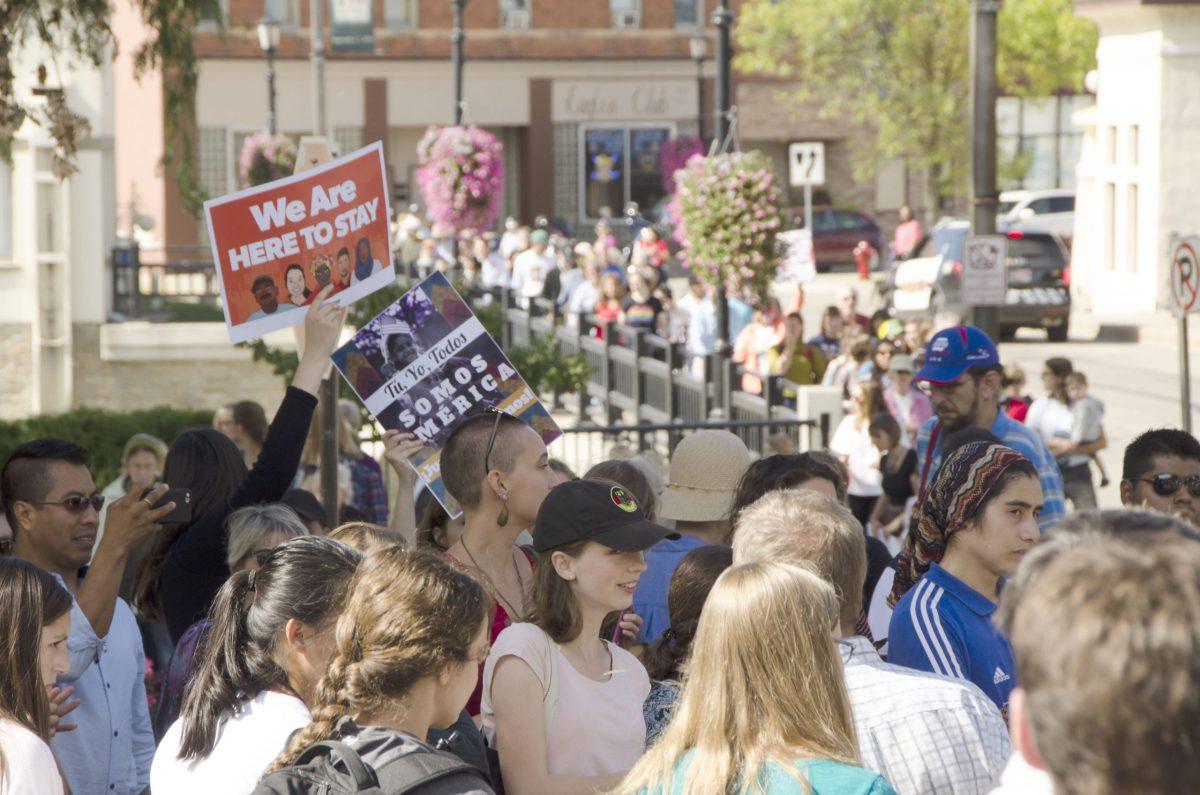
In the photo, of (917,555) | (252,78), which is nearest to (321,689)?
(917,555)

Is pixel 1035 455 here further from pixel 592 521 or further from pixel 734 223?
pixel 734 223

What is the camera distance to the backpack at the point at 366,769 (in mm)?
2963

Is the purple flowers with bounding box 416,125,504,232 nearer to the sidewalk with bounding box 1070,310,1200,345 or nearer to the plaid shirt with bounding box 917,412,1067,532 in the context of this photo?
the sidewalk with bounding box 1070,310,1200,345

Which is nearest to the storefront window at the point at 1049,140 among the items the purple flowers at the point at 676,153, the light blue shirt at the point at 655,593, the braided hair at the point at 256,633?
the purple flowers at the point at 676,153

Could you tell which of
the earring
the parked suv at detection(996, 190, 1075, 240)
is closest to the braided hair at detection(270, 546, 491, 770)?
the earring

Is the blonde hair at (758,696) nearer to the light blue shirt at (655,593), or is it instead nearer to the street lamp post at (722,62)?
the light blue shirt at (655,593)

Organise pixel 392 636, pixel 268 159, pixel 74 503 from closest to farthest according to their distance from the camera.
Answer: pixel 392 636 < pixel 74 503 < pixel 268 159

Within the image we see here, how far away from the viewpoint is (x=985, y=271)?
1328 centimetres

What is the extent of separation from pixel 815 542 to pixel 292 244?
2715mm

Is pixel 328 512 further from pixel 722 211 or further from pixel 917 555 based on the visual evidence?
pixel 722 211

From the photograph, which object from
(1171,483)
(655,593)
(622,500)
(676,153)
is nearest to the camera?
(622,500)

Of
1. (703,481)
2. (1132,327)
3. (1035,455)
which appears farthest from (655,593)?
(1132,327)

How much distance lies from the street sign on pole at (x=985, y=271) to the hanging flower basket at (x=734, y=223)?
417 centimetres

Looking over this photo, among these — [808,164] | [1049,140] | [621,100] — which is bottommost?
[808,164]
